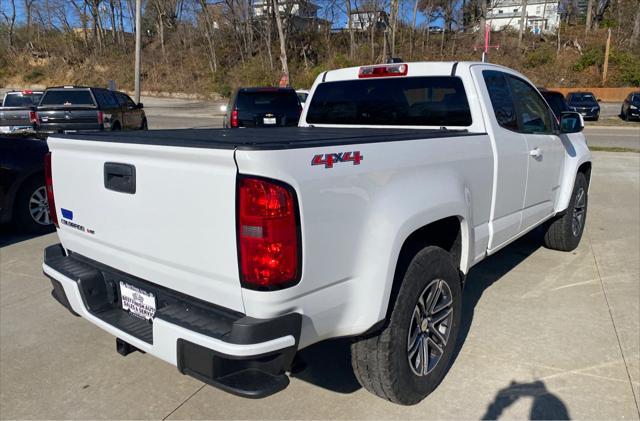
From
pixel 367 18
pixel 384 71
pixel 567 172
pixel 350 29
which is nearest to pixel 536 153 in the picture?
pixel 567 172

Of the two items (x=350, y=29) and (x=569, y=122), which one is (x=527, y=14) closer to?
(x=350, y=29)

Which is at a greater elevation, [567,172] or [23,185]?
[567,172]

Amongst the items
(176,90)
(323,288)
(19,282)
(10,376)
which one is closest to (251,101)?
(19,282)

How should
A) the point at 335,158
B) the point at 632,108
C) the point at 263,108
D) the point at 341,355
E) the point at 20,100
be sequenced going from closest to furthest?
the point at 335,158, the point at 341,355, the point at 263,108, the point at 20,100, the point at 632,108

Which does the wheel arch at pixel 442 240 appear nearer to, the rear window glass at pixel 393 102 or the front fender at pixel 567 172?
the rear window glass at pixel 393 102

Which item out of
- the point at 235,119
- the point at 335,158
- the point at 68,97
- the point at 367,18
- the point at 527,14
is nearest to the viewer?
the point at 335,158

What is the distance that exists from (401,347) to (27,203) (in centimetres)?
539

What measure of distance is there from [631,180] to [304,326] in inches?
396

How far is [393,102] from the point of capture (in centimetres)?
415

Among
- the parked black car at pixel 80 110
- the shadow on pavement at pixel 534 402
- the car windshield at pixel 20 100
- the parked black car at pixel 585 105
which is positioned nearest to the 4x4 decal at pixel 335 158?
the shadow on pavement at pixel 534 402

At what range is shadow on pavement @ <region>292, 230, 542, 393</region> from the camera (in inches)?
122

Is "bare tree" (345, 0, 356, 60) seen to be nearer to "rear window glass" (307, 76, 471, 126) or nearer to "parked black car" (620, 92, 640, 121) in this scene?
"parked black car" (620, 92, 640, 121)

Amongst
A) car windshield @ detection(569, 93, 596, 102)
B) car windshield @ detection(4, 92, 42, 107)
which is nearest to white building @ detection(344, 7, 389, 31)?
car windshield @ detection(569, 93, 596, 102)

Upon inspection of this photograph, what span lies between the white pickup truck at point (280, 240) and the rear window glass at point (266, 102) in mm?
8174
